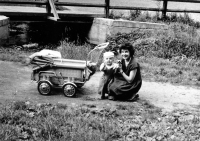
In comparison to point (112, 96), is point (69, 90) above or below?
above

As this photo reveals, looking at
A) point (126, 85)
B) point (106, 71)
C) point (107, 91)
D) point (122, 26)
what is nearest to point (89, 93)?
point (107, 91)

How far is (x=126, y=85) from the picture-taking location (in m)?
6.95

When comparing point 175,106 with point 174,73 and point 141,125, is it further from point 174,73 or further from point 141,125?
point 174,73

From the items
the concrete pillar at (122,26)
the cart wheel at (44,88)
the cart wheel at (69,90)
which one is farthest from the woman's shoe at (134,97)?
the concrete pillar at (122,26)

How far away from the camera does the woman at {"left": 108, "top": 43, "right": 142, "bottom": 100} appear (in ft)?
22.5

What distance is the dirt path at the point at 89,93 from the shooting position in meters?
6.81

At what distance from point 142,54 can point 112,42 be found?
50.4 inches

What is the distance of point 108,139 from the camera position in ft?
16.7

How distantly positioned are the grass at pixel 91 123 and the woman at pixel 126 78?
533 mm

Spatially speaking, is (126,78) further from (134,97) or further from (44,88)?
(44,88)

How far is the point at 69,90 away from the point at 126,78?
3.64 feet

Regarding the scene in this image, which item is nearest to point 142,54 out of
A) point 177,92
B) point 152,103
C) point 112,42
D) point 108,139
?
point 112,42

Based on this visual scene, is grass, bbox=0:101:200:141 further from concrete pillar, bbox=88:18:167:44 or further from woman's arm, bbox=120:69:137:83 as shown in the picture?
concrete pillar, bbox=88:18:167:44

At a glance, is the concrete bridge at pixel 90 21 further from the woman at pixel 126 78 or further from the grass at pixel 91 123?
the grass at pixel 91 123
